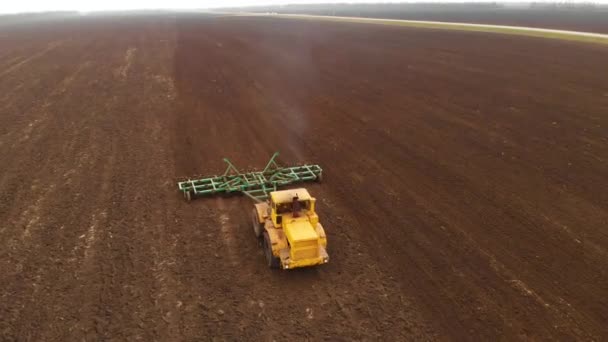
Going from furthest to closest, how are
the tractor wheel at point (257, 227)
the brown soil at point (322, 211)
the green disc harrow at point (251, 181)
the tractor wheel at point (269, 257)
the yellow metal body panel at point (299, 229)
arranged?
the green disc harrow at point (251, 181) < the tractor wheel at point (257, 227) < the tractor wheel at point (269, 257) < the yellow metal body panel at point (299, 229) < the brown soil at point (322, 211)

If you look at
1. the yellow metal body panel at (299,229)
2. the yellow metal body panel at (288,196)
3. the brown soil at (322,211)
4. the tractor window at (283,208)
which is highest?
Answer: the yellow metal body panel at (288,196)

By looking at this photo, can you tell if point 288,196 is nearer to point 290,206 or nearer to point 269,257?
point 290,206

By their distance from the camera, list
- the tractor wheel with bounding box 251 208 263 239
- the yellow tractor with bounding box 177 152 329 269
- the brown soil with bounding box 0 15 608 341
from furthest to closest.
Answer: the tractor wheel with bounding box 251 208 263 239, the yellow tractor with bounding box 177 152 329 269, the brown soil with bounding box 0 15 608 341

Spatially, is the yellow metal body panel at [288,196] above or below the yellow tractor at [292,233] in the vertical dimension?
above

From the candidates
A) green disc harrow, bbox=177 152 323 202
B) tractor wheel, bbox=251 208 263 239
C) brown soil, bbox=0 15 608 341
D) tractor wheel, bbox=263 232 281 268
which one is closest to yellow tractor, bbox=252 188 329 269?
tractor wheel, bbox=263 232 281 268

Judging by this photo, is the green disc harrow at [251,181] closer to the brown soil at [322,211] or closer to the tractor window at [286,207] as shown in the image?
the brown soil at [322,211]

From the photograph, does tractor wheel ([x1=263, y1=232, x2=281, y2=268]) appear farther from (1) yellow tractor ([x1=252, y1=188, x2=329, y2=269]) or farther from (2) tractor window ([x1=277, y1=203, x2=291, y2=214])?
(2) tractor window ([x1=277, y1=203, x2=291, y2=214])

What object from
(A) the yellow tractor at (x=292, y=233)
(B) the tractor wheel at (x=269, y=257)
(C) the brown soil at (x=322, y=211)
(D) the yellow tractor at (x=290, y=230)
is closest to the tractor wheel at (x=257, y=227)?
(D) the yellow tractor at (x=290, y=230)
